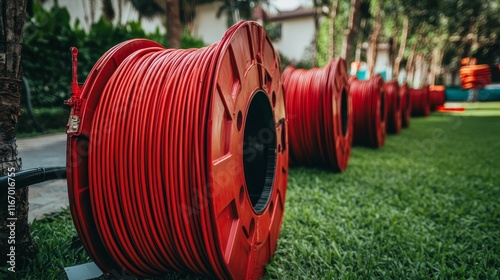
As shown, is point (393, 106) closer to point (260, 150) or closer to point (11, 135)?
point (260, 150)

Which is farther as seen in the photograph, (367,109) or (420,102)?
(420,102)

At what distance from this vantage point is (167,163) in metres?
1.57

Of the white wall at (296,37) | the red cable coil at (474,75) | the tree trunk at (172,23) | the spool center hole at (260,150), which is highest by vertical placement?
the white wall at (296,37)

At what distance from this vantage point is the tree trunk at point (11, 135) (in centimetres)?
179

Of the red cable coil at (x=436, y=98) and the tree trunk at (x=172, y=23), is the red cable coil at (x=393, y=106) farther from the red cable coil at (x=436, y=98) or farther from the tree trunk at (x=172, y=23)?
the red cable coil at (x=436, y=98)

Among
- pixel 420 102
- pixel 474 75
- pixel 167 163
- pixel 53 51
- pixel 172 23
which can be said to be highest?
pixel 172 23

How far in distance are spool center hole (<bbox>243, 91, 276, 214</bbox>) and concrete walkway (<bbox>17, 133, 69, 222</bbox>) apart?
6.26 ft

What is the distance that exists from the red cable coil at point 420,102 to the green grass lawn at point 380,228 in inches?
511

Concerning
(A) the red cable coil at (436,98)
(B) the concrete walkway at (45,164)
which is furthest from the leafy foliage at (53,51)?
(A) the red cable coil at (436,98)

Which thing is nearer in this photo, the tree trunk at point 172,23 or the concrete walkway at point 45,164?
the concrete walkway at point 45,164

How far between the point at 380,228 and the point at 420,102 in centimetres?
1671

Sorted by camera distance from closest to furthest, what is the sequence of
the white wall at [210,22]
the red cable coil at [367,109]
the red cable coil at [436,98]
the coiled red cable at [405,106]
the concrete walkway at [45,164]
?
1. the concrete walkway at [45,164]
2. the red cable coil at [367,109]
3. the coiled red cable at [405,106]
4. the red cable coil at [436,98]
5. the white wall at [210,22]

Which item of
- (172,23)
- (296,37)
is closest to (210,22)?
(296,37)

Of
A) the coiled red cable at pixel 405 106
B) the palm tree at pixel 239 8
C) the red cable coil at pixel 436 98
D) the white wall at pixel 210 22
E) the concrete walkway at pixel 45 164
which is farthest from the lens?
the white wall at pixel 210 22
